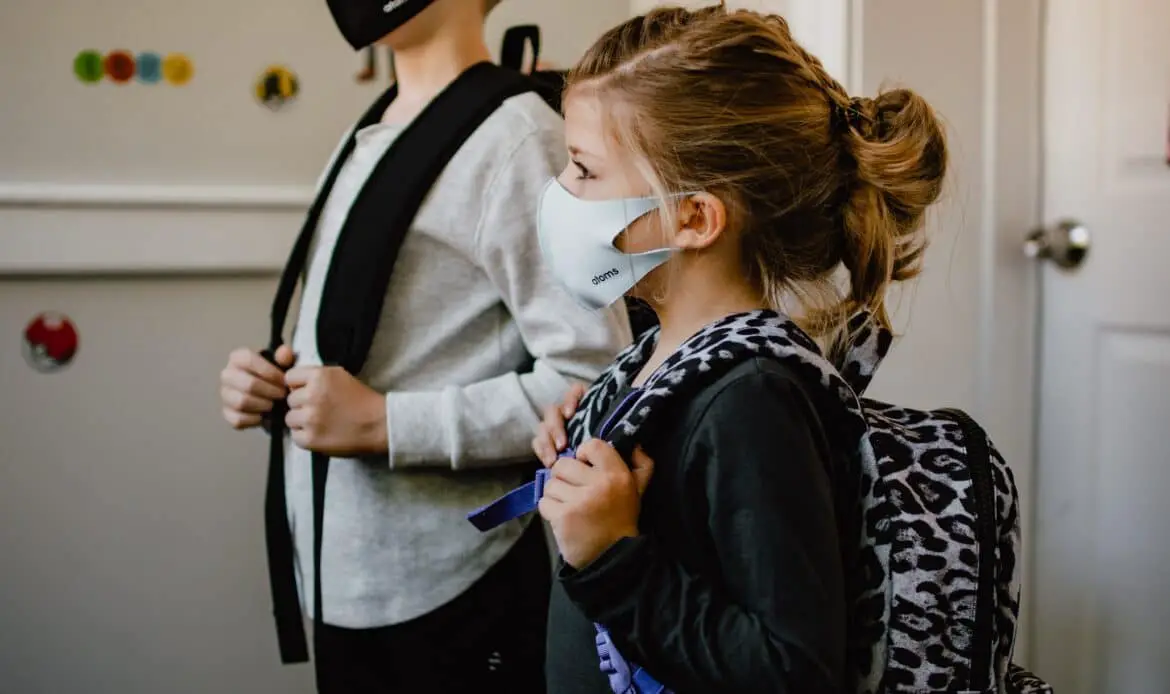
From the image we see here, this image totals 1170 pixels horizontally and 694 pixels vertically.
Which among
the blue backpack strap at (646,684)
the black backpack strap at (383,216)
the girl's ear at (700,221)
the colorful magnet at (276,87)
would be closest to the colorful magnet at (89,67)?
the colorful magnet at (276,87)

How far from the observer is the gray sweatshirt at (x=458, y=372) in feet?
3.75

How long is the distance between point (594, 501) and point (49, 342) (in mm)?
1263

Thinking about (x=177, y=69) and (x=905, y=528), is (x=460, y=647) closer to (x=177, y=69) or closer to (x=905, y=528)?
(x=905, y=528)

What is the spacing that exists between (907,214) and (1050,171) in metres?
0.85

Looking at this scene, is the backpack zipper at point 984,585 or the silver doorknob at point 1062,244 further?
the silver doorknob at point 1062,244

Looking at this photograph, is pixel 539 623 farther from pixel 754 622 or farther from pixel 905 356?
pixel 905 356

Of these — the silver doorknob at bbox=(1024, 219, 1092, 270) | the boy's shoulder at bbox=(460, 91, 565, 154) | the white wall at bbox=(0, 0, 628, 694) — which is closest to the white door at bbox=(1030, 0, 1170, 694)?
the silver doorknob at bbox=(1024, 219, 1092, 270)

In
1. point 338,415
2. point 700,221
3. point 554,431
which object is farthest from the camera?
point 338,415

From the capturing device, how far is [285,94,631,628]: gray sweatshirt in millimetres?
1142

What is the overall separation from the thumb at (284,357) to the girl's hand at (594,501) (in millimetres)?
517

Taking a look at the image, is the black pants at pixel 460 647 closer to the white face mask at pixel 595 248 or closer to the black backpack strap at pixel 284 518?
the black backpack strap at pixel 284 518

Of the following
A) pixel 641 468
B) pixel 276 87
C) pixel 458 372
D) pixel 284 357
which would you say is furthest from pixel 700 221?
pixel 276 87

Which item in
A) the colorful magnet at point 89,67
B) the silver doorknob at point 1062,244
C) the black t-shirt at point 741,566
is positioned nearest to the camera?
the black t-shirt at point 741,566

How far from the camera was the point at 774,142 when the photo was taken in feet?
2.70
